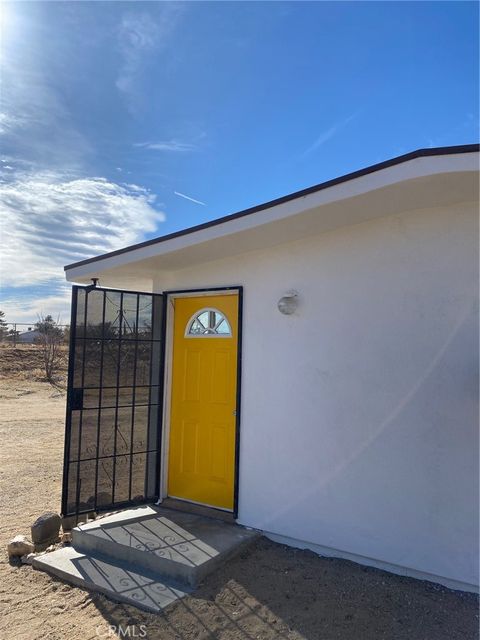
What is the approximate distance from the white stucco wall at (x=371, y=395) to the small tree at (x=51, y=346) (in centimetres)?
1540

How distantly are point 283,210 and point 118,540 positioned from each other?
3.25 metres

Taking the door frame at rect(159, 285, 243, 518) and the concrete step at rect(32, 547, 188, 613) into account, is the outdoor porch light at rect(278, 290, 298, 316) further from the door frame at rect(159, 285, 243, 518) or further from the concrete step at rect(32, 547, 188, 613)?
the concrete step at rect(32, 547, 188, 613)

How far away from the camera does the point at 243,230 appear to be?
12.0 ft

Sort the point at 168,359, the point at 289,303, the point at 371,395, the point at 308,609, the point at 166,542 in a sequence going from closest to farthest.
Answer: the point at 308,609
the point at 371,395
the point at 166,542
the point at 289,303
the point at 168,359

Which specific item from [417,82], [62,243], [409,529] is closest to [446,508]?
[409,529]

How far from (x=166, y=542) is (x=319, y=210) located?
10.4 ft

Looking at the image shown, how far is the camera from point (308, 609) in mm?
2789

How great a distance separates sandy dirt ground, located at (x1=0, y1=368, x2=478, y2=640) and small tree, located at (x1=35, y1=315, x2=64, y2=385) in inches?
592

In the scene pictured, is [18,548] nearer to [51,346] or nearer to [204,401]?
[204,401]

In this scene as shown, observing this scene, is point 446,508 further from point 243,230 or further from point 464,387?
point 243,230

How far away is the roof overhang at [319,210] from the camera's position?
8.96 ft

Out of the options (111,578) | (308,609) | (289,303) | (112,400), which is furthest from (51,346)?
(308,609)

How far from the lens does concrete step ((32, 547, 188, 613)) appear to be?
297 cm

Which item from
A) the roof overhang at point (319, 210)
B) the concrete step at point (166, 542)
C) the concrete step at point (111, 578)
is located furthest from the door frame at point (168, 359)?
the concrete step at point (111, 578)
